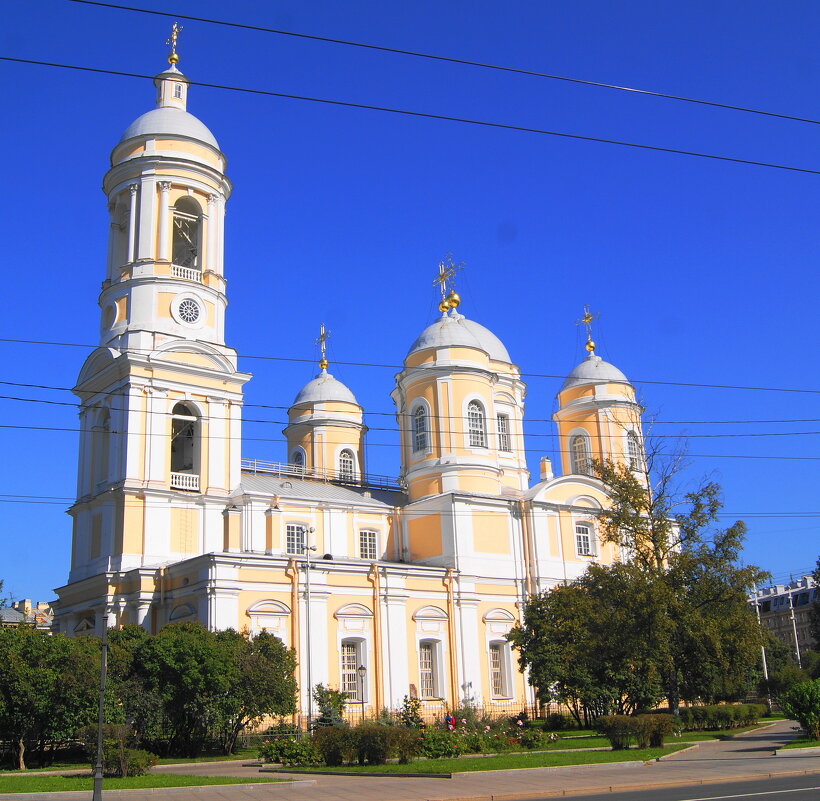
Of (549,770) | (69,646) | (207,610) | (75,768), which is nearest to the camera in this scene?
(549,770)

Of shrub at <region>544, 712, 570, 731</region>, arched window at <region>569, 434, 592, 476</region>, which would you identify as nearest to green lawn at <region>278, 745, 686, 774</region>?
shrub at <region>544, 712, 570, 731</region>

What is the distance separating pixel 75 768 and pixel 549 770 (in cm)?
1194

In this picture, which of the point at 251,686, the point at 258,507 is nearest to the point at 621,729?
the point at 251,686

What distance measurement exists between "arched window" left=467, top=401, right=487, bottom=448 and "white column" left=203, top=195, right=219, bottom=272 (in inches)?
520

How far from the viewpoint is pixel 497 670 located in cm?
3844

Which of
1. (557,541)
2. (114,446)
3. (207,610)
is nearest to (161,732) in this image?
(207,610)

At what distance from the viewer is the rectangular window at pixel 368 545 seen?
41.1 metres

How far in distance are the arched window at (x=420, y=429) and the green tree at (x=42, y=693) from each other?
70.2 ft

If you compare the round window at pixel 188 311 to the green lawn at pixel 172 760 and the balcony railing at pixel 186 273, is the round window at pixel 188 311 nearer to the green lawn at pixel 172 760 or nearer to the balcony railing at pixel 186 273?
the balcony railing at pixel 186 273

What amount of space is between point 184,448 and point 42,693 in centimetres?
1648

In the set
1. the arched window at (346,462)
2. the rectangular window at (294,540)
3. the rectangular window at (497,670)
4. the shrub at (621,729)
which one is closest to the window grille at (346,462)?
the arched window at (346,462)

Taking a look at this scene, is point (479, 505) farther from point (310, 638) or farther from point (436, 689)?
point (310, 638)

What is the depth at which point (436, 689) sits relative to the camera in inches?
1433

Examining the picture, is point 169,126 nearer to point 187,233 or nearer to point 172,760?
point 187,233
